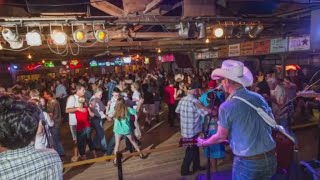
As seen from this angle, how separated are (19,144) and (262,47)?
47.0 ft

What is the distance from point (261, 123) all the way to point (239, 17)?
207 inches

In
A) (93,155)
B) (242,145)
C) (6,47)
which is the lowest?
(93,155)

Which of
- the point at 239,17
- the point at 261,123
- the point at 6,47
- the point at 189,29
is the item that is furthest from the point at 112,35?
the point at 261,123

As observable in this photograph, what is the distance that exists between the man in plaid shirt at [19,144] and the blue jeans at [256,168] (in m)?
1.96

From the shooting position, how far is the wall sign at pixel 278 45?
511 inches

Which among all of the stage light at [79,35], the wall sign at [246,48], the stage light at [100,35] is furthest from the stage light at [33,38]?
the wall sign at [246,48]

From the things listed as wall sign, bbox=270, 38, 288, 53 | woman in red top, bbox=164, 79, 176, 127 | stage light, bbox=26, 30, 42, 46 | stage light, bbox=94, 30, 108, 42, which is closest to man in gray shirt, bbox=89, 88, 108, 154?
stage light, bbox=94, 30, 108, 42

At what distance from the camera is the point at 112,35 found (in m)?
9.42

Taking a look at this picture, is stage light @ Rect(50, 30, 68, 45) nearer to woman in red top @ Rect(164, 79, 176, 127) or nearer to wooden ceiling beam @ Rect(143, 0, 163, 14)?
wooden ceiling beam @ Rect(143, 0, 163, 14)

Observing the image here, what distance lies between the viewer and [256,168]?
3.01 m

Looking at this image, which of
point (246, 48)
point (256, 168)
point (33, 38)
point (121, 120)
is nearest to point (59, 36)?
point (33, 38)

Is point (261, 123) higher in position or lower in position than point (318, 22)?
lower

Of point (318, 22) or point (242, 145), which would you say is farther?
point (318, 22)

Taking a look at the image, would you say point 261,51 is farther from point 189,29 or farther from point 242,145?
point 242,145
